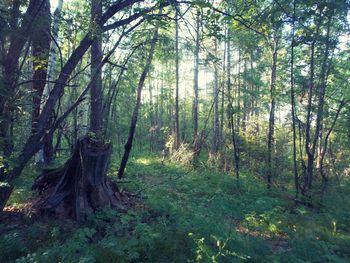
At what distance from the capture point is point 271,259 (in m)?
3.74

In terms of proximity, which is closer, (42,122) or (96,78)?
(42,122)

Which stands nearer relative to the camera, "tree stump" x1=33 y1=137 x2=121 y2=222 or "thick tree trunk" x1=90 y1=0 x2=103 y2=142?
"thick tree trunk" x1=90 y1=0 x2=103 y2=142

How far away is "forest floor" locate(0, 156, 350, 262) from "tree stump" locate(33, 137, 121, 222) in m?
0.30

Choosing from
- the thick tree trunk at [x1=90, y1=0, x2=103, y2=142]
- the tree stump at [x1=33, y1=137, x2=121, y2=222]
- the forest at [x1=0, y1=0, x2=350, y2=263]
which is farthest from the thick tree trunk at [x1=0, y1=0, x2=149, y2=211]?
the tree stump at [x1=33, y1=137, x2=121, y2=222]

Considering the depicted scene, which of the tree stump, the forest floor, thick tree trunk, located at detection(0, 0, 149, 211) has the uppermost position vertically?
thick tree trunk, located at detection(0, 0, 149, 211)

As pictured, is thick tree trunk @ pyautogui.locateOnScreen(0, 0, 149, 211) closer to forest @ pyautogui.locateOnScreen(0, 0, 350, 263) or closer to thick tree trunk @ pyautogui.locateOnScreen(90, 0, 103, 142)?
forest @ pyautogui.locateOnScreen(0, 0, 350, 263)

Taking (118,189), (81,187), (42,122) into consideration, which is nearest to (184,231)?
(81,187)

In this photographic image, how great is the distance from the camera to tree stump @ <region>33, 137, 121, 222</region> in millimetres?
4980

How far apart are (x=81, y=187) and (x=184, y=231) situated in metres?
2.12

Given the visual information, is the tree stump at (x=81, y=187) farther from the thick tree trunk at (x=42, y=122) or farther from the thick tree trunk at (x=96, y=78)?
the thick tree trunk at (x=42, y=122)

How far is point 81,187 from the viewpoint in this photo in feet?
17.0

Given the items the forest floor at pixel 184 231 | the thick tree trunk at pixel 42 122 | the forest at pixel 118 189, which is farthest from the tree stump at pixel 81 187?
the thick tree trunk at pixel 42 122

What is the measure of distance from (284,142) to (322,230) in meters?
7.76

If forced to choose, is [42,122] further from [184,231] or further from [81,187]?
[184,231]
